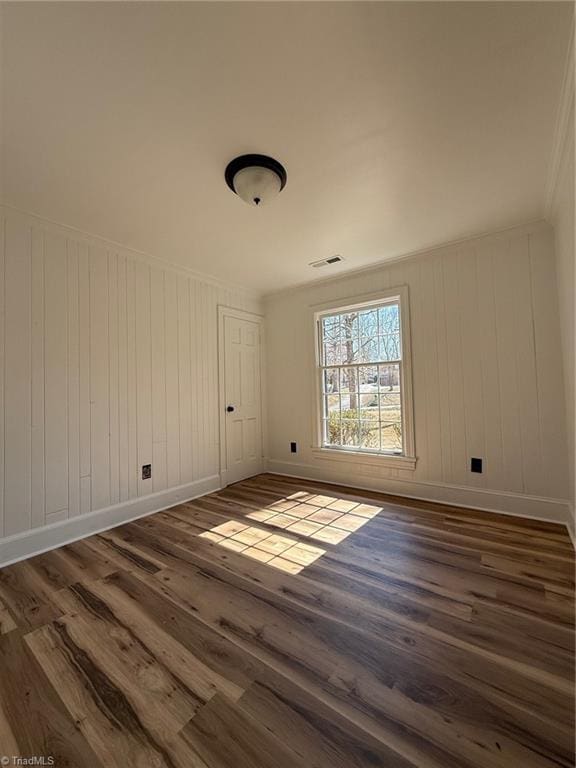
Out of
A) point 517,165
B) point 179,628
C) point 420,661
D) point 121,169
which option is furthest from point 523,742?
point 121,169

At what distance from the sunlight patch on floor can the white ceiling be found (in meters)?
2.50

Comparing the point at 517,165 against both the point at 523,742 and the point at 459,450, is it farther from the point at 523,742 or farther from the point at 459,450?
the point at 523,742

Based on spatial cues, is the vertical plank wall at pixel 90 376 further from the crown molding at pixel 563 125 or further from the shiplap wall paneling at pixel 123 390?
the crown molding at pixel 563 125

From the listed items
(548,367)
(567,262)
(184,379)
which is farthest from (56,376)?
(548,367)

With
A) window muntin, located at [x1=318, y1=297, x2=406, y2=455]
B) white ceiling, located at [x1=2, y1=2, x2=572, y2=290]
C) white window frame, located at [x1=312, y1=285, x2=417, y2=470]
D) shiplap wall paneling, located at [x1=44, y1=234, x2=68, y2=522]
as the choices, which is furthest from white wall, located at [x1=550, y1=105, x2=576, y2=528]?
shiplap wall paneling, located at [x1=44, y1=234, x2=68, y2=522]

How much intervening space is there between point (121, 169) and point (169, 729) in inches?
106

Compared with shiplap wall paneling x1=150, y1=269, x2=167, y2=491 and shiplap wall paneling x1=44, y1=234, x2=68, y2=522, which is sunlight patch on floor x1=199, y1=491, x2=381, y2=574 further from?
shiplap wall paneling x1=44, y1=234, x2=68, y2=522

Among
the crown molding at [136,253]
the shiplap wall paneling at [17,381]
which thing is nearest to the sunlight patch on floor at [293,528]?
the shiplap wall paneling at [17,381]

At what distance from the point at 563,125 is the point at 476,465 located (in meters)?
2.48

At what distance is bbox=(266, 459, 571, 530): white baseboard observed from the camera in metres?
2.57

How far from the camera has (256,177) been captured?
1.86 meters

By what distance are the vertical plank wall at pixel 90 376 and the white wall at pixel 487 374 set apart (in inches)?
79.1

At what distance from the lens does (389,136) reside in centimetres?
171

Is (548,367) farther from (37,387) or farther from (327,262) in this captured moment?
(37,387)
